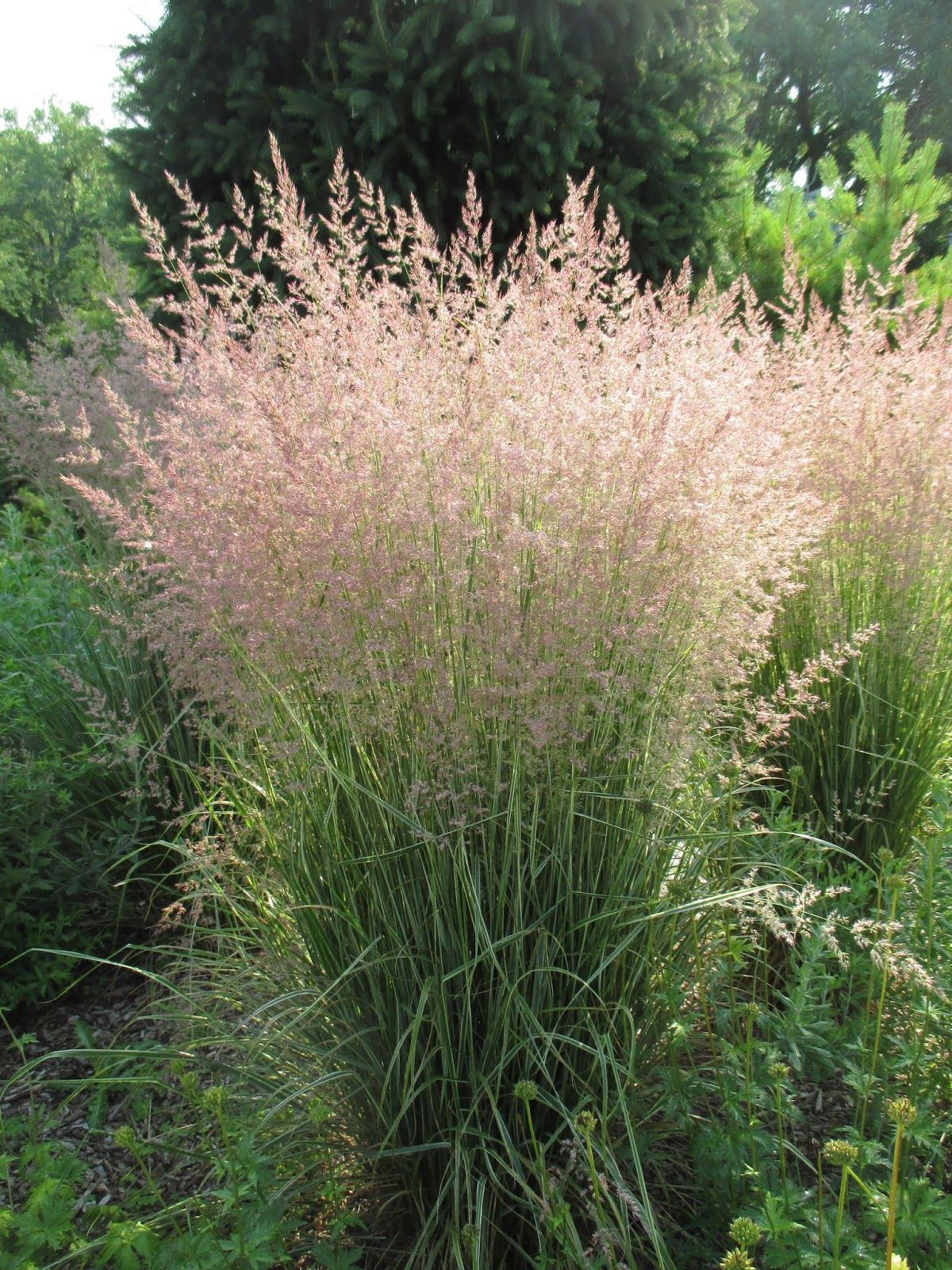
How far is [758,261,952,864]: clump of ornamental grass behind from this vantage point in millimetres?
2957

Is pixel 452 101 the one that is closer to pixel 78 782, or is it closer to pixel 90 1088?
pixel 78 782

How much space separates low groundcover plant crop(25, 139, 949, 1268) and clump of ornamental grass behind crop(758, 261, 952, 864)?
1.02 metres

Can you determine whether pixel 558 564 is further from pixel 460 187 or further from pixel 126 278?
pixel 460 187

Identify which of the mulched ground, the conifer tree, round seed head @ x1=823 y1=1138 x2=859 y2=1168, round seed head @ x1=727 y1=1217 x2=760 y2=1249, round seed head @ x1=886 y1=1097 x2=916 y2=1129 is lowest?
the mulched ground

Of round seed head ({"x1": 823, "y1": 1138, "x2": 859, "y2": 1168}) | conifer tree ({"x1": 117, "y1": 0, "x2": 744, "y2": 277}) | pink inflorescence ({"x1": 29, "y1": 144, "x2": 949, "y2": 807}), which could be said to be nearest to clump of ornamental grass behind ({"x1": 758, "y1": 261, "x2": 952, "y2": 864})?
pink inflorescence ({"x1": 29, "y1": 144, "x2": 949, "y2": 807})

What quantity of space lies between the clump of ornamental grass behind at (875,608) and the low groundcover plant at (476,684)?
1018 millimetres

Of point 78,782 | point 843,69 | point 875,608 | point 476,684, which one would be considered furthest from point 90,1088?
point 843,69

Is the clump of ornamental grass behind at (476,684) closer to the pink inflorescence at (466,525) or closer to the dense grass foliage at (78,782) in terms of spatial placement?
the pink inflorescence at (466,525)

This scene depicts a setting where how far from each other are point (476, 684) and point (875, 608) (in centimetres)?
185

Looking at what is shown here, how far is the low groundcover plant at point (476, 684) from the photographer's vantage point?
5.82 feet

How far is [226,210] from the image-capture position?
5.70m

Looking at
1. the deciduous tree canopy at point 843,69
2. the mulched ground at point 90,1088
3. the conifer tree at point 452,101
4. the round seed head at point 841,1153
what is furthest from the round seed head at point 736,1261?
the deciduous tree canopy at point 843,69

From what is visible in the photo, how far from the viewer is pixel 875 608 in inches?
123

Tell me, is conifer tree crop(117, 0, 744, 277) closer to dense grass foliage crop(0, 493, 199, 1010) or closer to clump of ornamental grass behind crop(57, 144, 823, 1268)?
dense grass foliage crop(0, 493, 199, 1010)
